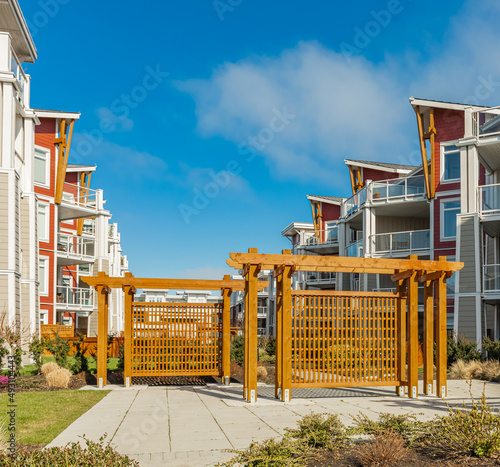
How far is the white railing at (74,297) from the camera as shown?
31.6 metres

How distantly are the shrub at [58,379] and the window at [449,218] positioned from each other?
1906cm

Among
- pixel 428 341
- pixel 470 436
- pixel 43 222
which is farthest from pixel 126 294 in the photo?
pixel 43 222

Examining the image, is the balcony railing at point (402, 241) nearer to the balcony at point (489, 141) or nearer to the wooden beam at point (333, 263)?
the balcony at point (489, 141)

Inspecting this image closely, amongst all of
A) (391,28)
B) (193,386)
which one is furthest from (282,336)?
(391,28)

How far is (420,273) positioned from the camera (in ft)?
37.2

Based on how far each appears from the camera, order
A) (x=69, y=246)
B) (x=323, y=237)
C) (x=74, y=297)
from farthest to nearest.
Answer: (x=323, y=237), (x=69, y=246), (x=74, y=297)

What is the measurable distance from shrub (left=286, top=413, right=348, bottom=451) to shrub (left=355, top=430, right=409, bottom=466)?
58cm

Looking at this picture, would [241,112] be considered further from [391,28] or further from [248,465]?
[248,465]

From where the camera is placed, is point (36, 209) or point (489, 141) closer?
point (489, 141)

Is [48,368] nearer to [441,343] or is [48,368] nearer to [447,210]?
[441,343]

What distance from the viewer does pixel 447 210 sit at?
25.7 meters

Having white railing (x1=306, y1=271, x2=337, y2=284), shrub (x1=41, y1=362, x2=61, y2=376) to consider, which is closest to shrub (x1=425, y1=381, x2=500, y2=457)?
shrub (x1=41, y1=362, x2=61, y2=376)

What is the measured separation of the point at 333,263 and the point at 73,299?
26.1 m

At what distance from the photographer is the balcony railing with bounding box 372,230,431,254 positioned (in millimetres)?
26812
